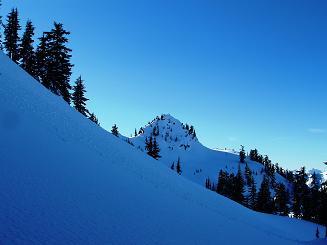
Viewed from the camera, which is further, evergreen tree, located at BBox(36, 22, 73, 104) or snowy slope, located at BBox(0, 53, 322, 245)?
evergreen tree, located at BBox(36, 22, 73, 104)

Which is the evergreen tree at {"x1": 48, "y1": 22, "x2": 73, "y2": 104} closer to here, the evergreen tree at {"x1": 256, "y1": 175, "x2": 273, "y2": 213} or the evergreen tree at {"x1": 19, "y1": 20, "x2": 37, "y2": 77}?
the evergreen tree at {"x1": 19, "y1": 20, "x2": 37, "y2": 77}

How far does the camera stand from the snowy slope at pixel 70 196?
26.4 feet

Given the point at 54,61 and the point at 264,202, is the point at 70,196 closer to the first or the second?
the point at 54,61

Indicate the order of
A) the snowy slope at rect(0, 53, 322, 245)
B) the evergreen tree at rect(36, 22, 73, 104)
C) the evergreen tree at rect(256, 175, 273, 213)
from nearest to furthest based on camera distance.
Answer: the snowy slope at rect(0, 53, 322, 245), the evergreen tree at rect(36, 22, 73, 104), the evergreen tree at rect(256, 175, 273, 213)

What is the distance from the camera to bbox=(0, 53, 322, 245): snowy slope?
8.05 metres

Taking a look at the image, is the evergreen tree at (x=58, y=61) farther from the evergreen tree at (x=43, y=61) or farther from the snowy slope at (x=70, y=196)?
the snowy slope at (x=70, y=196)

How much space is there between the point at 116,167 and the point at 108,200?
6.48 m

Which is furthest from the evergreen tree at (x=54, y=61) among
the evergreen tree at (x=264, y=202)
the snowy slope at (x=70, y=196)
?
the evergreen tree at (x=264, y=202)

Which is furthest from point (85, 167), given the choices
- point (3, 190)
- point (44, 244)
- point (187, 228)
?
point (44, 244)

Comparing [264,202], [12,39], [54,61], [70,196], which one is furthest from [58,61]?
[264,202]

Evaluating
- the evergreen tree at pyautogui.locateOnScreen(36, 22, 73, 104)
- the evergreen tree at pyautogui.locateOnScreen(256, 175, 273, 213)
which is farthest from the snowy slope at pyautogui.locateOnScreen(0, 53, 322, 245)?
the evergreen tree at pyautogui.locateOnScreen(256, 175, 273, 213)

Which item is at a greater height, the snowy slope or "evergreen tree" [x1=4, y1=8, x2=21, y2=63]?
"evergreen tree" [x1=4, y1=8, x2=21, y2=63]

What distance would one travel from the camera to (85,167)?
15.1 metres

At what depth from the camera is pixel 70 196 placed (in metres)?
10.7
